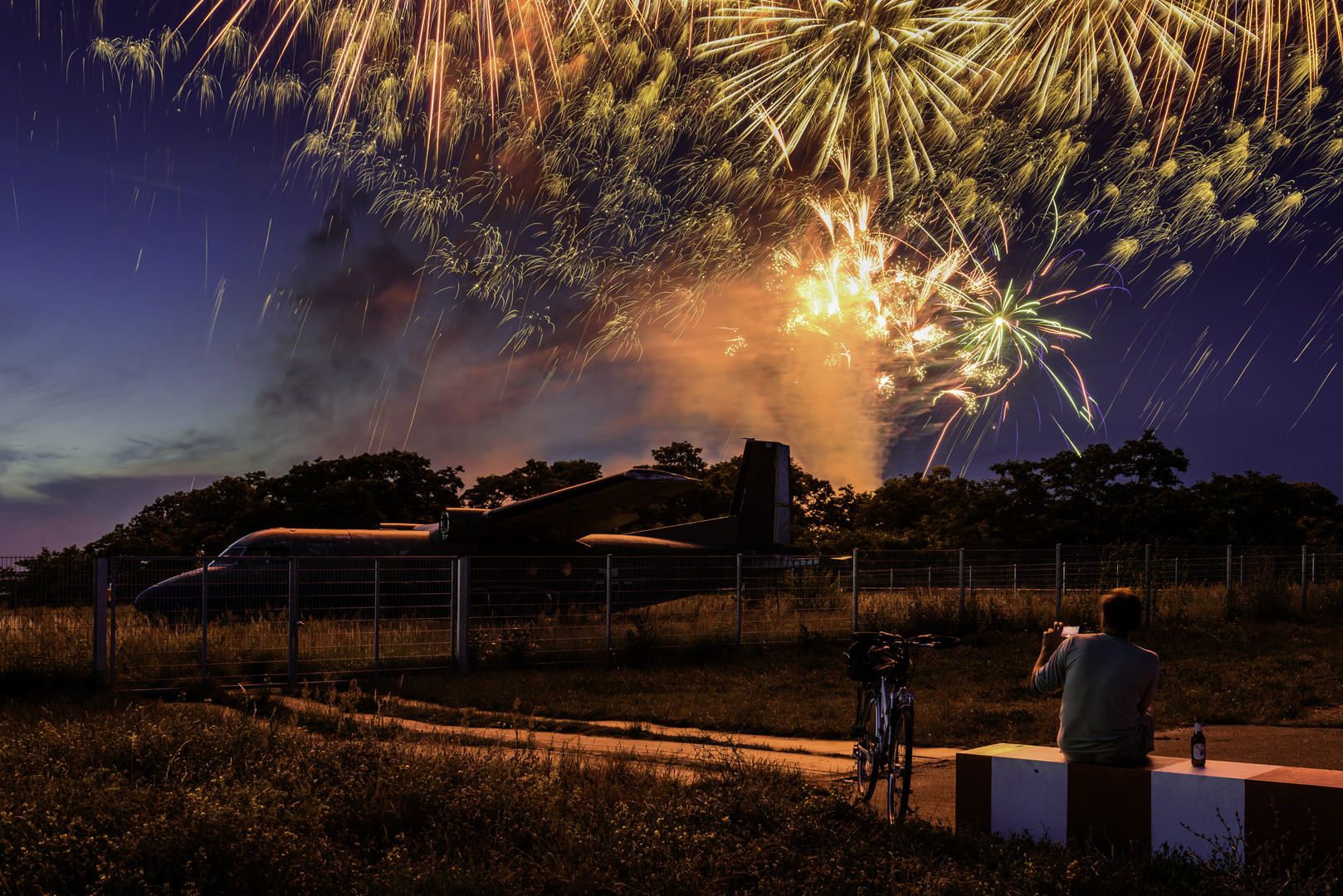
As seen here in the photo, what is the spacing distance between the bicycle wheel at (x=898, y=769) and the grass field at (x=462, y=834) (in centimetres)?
14

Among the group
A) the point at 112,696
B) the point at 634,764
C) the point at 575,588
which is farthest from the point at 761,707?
the point at 112,696

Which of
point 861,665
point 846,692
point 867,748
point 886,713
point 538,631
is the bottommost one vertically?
point 846,692

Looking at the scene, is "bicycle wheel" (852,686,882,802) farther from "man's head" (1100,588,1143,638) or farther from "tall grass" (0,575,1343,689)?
"tall grass" (0,575,1343,689)

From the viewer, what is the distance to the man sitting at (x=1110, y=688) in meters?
5.05

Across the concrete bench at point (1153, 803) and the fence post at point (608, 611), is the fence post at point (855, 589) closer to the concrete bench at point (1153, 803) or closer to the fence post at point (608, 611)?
the fence post at point (608, 611)

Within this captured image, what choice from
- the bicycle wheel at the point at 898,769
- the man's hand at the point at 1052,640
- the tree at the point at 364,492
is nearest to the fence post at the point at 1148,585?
the bicycle wheel at the point at 898,769

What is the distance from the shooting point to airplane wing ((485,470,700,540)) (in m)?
18.0

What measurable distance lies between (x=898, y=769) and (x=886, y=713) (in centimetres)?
36

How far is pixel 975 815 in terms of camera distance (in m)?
5.70

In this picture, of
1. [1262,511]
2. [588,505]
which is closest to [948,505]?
[1262,511]

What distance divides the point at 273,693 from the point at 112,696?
1917 mm

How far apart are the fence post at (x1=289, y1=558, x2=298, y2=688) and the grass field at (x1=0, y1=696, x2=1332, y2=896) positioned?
5525mm

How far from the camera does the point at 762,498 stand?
83.4 feet

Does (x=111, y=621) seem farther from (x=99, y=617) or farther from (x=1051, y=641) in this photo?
(x=1051, y=641)
